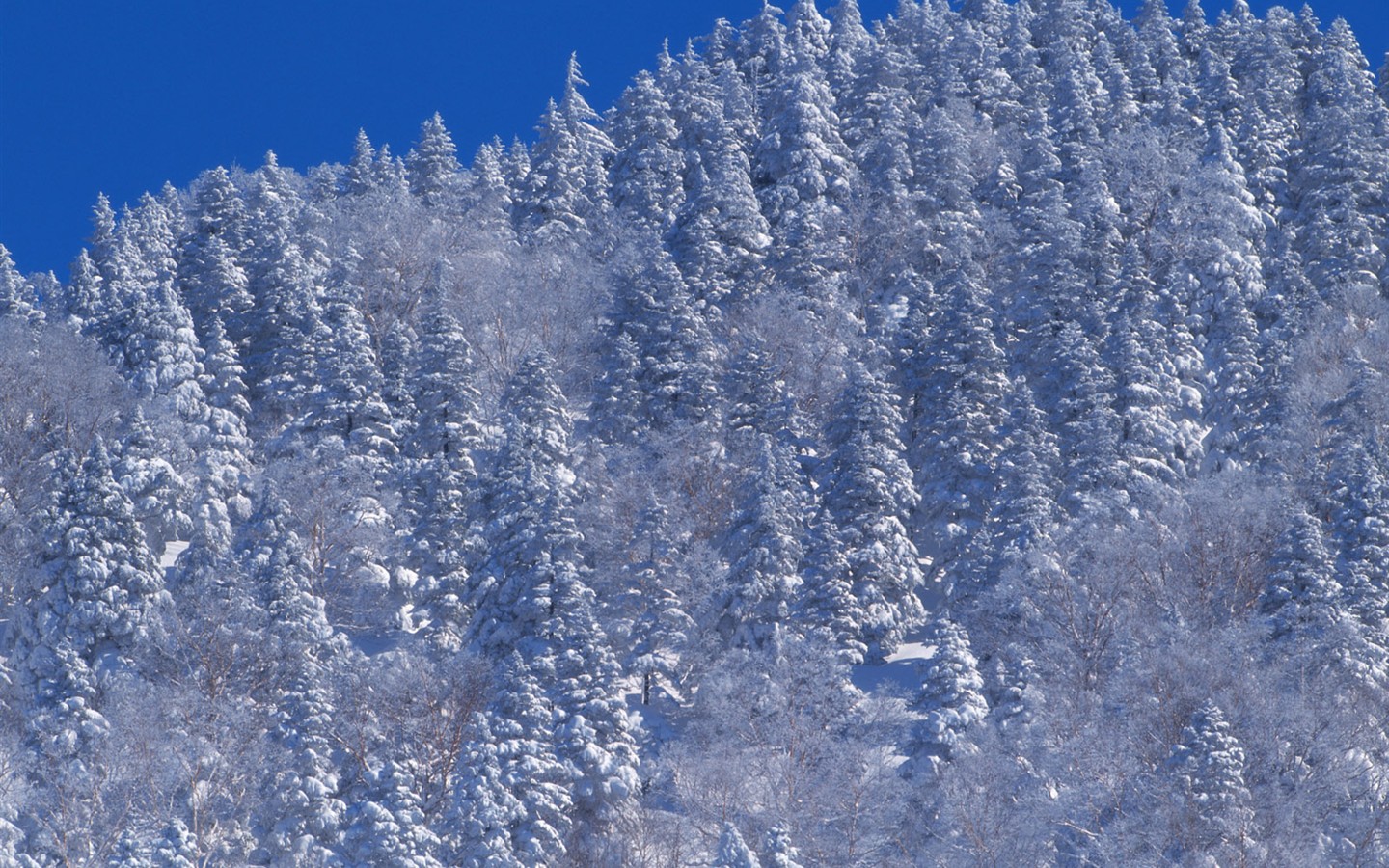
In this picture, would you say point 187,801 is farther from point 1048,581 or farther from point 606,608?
point 1048,581

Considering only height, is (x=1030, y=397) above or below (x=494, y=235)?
below

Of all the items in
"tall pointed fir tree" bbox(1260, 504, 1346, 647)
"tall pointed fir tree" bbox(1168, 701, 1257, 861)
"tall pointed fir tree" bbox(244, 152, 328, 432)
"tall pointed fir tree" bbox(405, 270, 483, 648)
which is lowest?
"tall pointed fir tree" bbox(1168, 701, 1257, 861)

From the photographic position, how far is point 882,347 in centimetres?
7881

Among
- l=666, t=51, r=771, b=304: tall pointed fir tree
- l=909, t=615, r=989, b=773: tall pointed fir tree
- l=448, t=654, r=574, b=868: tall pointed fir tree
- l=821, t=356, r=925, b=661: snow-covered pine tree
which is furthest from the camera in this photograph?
l=666, t=51, r=771, b=304: tall pointed fir tree

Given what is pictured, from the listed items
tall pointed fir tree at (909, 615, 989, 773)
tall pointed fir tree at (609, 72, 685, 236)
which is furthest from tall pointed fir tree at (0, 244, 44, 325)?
tall pointed fir tree at (909, 615, 989, 773)

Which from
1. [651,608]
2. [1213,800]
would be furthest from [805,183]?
[1213,800]

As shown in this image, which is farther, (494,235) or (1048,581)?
(494,235)

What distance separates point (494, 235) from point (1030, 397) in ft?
141

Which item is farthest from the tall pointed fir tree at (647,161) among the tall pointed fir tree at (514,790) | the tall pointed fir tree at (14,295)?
the tall pointed fir tree at (514,790)

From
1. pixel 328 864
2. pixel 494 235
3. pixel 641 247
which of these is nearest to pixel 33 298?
pixel 494 235

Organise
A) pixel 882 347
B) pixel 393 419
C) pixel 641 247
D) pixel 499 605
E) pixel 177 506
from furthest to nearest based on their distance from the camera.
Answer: pixel 641 247 < pixel 882 347 < pixel 393 419 < pixel 177 506 < pixel 499 605

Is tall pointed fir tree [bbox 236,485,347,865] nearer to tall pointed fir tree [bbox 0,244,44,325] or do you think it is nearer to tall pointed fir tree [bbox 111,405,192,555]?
tall pointed fir tree [bbox 111,405,192,555]

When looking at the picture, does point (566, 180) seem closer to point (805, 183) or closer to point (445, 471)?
point (805, 183)

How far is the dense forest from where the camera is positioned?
47.2 m
